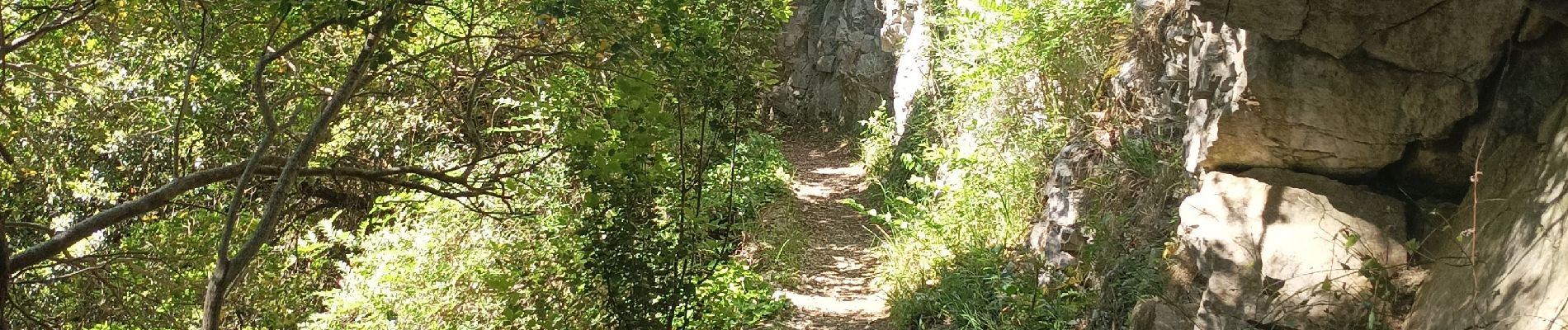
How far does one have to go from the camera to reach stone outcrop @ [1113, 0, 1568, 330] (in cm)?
325

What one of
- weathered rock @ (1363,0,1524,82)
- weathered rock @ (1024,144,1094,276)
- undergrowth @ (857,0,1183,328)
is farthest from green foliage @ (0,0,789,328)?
weathered rock @ (1363,0,1524,82)

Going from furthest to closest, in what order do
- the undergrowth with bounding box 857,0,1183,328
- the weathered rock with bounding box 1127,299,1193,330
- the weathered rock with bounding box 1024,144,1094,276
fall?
the weathered rock with bounding box 1024,144,1094,276, the undergrowth with bounding box 857,0,1183,328, the weathered rock with bounding box 1127,299,1193,330

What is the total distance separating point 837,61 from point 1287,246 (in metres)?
12.1

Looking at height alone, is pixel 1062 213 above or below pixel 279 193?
above

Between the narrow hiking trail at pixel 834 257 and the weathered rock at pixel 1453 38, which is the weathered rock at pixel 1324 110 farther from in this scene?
the narrow hiking trail at pixel 834 257

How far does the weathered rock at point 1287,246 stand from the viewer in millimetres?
3754

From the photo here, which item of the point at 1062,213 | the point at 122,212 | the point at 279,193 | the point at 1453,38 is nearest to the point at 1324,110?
the point at 1453,38

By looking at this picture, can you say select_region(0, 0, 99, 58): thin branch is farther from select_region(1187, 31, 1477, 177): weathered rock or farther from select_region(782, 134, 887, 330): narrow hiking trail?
select_region(1187, 31, 1477, 177): weathered rock

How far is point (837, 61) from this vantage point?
52.0ft

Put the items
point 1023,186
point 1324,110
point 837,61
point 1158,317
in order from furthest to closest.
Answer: point 837,61 < point 1023,186 < point 1158,317 < point 1324,110

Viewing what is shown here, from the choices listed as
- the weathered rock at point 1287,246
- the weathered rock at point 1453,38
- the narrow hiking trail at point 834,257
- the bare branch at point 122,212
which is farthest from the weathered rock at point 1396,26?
the narrow hiking trail at point 834,257

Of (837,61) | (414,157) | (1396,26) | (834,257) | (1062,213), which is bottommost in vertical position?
(1396,26)

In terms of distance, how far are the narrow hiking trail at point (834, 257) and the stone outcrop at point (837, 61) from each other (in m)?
1.35

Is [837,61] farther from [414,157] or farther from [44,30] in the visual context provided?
[44,30]
